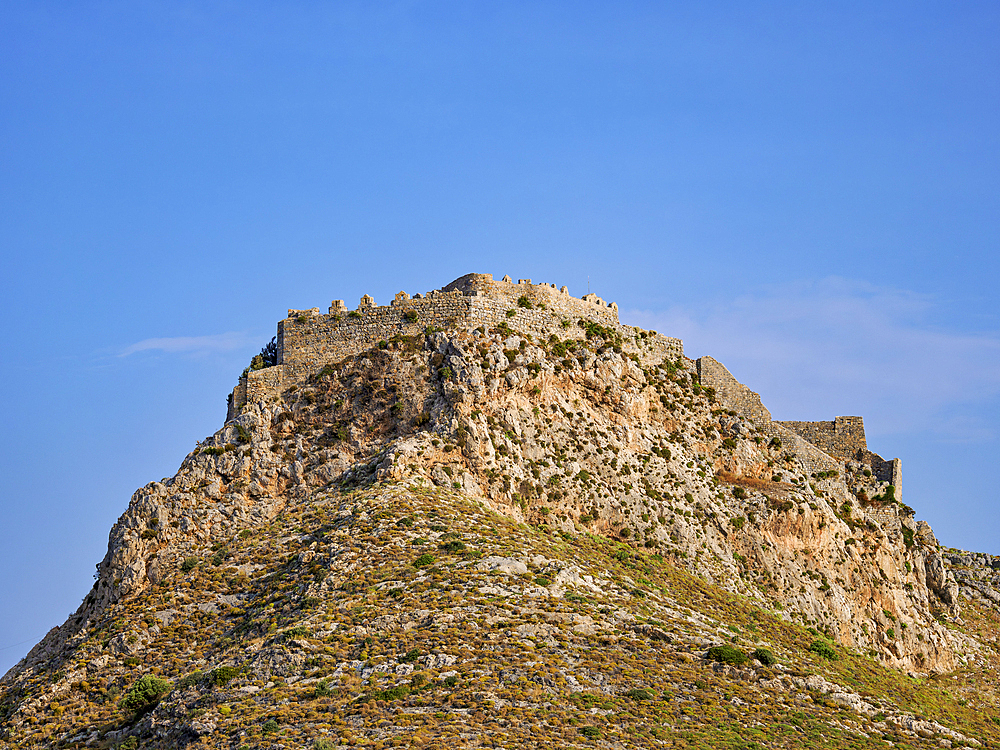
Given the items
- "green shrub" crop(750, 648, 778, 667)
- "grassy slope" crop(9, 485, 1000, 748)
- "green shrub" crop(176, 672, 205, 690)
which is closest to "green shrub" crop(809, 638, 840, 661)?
"grassy slope" crop(9, 485, 1000, 748)

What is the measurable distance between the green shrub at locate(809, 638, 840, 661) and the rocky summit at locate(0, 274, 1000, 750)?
100 millimetres

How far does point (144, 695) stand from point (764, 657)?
2410 centimetres

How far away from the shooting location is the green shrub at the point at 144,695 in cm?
4522

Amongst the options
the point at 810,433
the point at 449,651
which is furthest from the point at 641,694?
the point at 810,433

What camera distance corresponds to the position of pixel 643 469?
61906mm

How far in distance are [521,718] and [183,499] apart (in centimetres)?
2313

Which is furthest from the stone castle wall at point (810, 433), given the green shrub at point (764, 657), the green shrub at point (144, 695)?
the green shrub at point (144, 695)

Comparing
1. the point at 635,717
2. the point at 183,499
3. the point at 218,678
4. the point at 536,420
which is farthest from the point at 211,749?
the point at 536,420

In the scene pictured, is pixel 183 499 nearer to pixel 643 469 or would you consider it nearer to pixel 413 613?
pixel 413 613

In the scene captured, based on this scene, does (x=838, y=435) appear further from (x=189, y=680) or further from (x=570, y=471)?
(x=189, y=680)

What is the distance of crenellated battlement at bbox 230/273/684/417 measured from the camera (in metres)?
61.6

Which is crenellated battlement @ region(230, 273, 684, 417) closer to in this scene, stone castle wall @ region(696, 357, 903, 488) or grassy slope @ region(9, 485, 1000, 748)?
grassy slope @ region(9, 485, 1000, 748)

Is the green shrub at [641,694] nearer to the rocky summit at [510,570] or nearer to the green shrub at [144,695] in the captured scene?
the rocky summit at [510,570]

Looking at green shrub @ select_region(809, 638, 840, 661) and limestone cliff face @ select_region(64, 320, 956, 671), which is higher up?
limestone cliff face @ select_region(64, 320, 956, 671)
